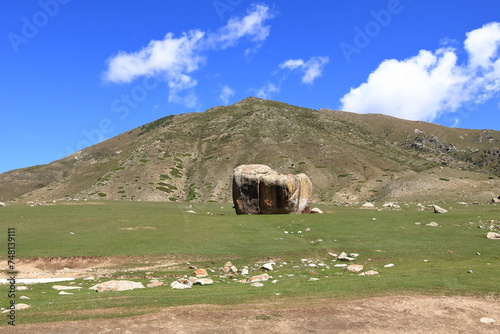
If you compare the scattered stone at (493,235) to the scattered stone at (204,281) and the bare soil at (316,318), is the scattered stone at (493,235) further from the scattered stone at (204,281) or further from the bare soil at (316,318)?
the scattered stone at (204,281)

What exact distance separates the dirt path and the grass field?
1.12 metres

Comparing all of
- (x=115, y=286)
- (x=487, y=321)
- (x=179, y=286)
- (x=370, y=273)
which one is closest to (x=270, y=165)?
(x=370, y=273)

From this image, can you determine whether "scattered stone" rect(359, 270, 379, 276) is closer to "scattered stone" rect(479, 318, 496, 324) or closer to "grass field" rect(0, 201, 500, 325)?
"grass field" rect(0, 201, 500, 325)

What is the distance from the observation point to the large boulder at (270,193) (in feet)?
177

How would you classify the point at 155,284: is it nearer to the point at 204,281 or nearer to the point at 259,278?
the point at 204,281

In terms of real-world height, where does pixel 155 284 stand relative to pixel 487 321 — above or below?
below

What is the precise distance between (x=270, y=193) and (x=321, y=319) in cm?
4021

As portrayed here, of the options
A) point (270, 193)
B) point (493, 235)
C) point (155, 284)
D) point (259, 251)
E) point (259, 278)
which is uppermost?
point (270, 193)

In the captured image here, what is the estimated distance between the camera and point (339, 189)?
377 ft

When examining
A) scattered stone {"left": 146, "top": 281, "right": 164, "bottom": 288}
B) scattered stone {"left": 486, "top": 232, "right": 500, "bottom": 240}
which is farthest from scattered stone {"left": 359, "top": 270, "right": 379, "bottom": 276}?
scattered stone {"left": 486, "top": 232, "right": 500, "bottom": 240}

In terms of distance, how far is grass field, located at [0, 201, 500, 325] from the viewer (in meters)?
17.5

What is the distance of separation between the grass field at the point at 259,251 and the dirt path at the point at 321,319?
1119 mm

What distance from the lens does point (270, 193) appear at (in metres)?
54.4

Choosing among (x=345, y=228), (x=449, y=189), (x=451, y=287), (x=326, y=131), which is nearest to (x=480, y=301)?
(x=451, y=287)
